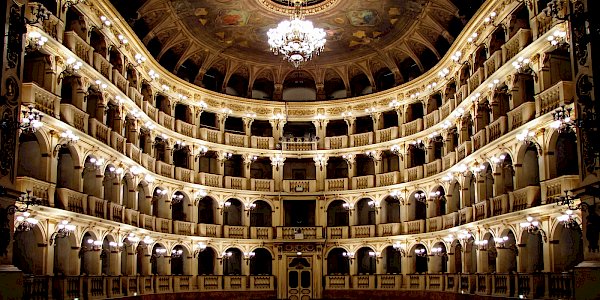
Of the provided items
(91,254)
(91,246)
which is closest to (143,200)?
(91,254)

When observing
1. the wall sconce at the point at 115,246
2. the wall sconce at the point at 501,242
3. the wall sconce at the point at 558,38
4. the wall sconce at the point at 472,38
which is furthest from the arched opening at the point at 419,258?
the wall sconce at the point at 558,38

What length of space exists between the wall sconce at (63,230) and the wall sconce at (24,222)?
1.70m

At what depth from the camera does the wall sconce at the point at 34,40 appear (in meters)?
26.0

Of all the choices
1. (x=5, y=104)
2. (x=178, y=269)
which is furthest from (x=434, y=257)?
(x=5, y=104)

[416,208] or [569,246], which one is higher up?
[416,208]

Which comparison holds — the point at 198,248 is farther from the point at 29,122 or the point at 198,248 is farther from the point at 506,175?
the point at 29,122

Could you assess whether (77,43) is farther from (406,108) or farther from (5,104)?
(406,108)

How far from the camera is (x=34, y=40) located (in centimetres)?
2614

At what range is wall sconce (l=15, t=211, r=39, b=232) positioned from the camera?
2534 centimetres

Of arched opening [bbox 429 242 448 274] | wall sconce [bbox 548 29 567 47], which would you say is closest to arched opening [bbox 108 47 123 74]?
wall sconce [bbox 548 29 567 47]

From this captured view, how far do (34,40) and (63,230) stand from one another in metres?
8.44

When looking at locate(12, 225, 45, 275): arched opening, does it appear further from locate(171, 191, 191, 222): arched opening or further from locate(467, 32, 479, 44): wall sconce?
locate(467, 32, 479, 44): wall sconce

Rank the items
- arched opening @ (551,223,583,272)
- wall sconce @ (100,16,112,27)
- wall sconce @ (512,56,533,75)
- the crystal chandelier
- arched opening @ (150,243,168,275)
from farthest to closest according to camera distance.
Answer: arched opening @ (150,243,168,275), the crystal chandelier, wall sconce @ (100,16,112,27), wall sconce @ (512,56,533,75), arched opening @ (551,223,583,272)

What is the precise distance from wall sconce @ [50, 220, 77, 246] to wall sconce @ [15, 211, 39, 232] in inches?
66.8
